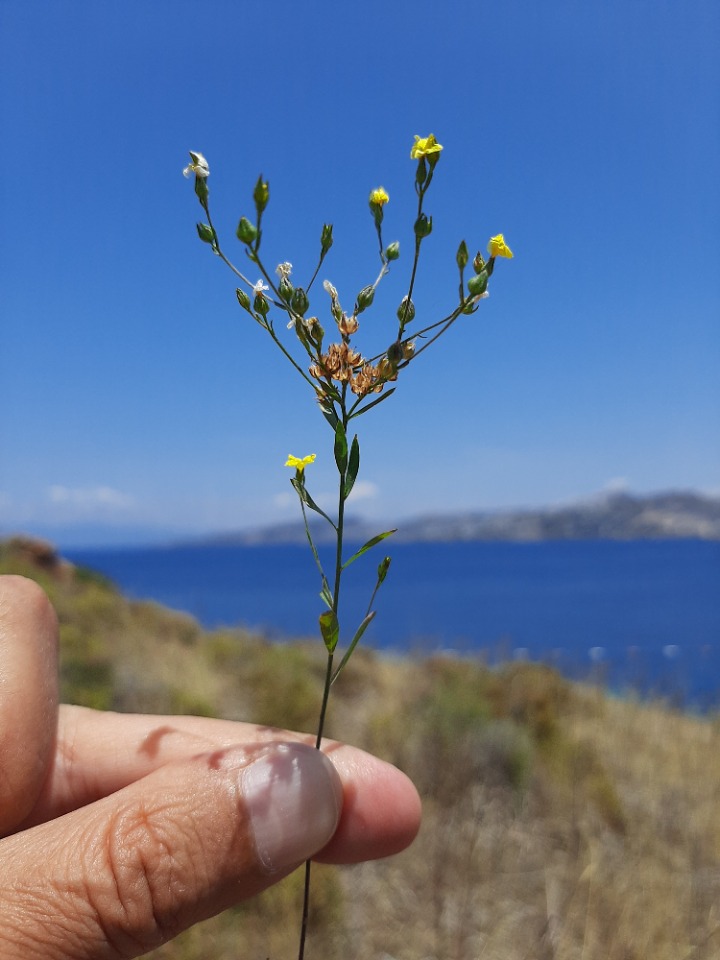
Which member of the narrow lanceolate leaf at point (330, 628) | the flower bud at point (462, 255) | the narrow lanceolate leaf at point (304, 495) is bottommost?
the narrow lanceolate leaf at point (330, 628)

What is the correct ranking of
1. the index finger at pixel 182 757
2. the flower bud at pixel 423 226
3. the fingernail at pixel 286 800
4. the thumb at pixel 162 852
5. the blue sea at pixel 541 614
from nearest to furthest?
the flower bud at pixel 423 226, the thumb at pixel 162 852, the fingernail at pixel 286 800, the index finger at pixel 182 757, the blue sea at pixel 541 614

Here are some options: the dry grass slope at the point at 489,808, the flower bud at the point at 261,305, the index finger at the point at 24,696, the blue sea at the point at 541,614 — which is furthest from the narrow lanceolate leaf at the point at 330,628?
the blue sea at the point at 541,614

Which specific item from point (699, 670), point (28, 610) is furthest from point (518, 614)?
point (28, 610)

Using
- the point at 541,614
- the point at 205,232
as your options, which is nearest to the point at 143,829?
the point at 205,232

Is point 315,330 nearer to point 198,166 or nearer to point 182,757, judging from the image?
point 198,166

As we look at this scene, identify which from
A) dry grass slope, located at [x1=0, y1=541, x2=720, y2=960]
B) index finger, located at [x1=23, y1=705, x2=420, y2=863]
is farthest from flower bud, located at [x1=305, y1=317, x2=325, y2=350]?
dry grass slope, located at [x1=0, y1=541, x2=720, y2=960]

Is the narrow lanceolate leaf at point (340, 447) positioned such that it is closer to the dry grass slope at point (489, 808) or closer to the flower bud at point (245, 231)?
the flower bud at point (245, 231)

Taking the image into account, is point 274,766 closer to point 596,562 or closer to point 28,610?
point 28,610
